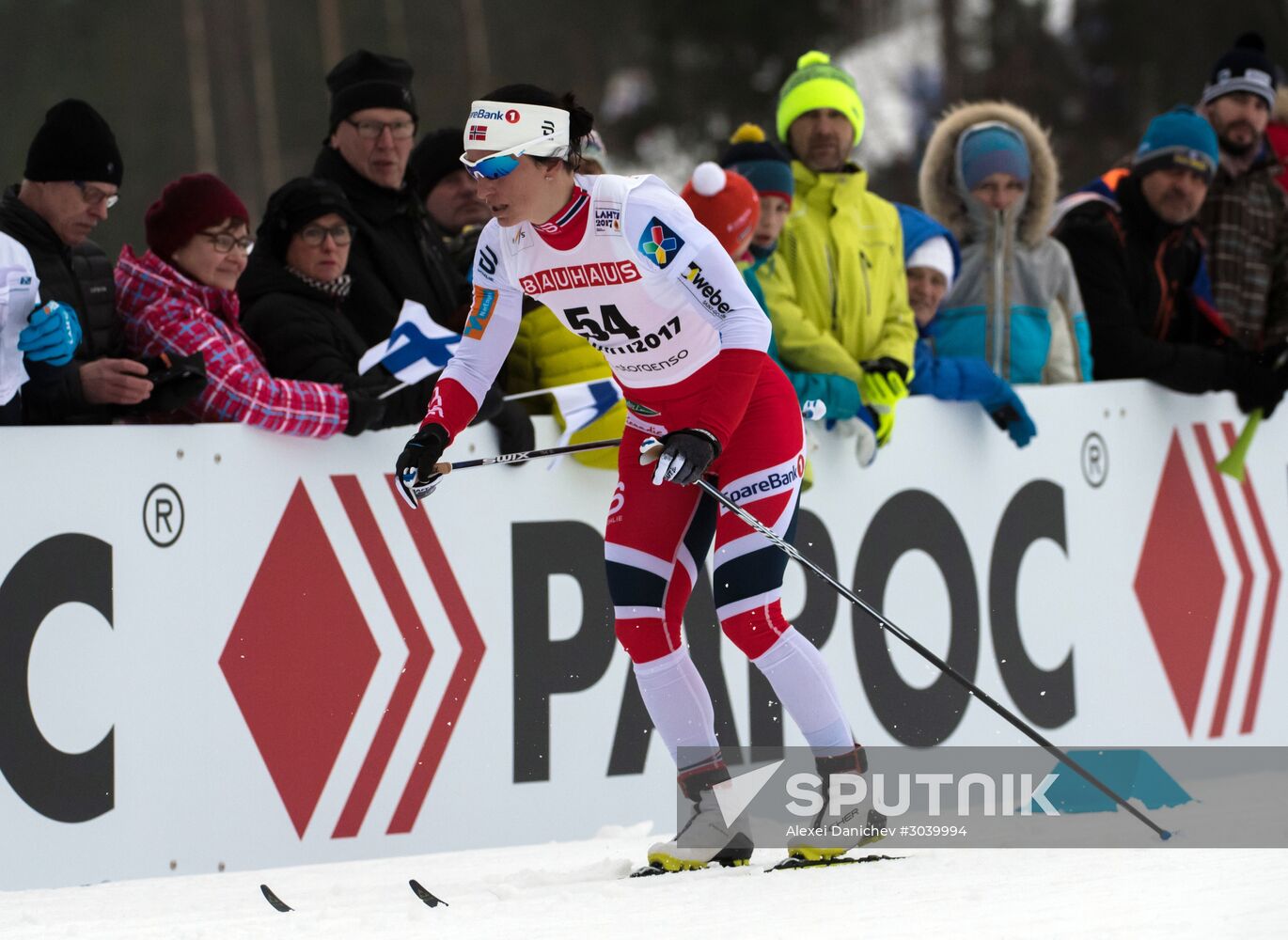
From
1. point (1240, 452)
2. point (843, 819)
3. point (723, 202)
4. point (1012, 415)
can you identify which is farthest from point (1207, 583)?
point (843, 819)

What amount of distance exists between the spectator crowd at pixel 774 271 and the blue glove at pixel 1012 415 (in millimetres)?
11

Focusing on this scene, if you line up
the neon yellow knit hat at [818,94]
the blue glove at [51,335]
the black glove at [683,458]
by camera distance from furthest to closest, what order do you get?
the neon yellow knit hat at [818,94], the blue glove at [51,335], the black glove at [683,458]

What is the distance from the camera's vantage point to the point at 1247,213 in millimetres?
7676

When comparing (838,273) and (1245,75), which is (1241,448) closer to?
(1245,75)

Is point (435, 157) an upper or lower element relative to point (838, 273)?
upper

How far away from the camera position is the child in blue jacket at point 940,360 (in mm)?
6648

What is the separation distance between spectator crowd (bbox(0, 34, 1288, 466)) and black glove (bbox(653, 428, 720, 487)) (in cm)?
84

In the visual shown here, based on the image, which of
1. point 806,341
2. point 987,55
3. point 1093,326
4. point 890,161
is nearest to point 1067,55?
point 987,55

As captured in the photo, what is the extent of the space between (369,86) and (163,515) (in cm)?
173

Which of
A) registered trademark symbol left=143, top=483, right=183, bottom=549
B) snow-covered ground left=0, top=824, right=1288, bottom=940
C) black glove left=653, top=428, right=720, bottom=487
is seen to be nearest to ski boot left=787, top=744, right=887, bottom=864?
snow-covered ground left=0, top=824, right=1288, bottom=940

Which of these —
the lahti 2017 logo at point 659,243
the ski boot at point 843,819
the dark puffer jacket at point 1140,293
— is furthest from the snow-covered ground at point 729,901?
the dark puffer jacket at point 1140,293

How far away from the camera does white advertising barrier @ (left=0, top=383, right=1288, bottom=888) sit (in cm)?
484

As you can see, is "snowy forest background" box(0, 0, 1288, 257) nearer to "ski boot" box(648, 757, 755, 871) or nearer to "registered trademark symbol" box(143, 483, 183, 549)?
"registered trademark symbol" box(143, 483, 183, 549)

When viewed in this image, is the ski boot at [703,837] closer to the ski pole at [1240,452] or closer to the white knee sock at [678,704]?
the white knee sock at [678,704]
